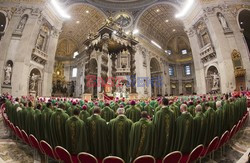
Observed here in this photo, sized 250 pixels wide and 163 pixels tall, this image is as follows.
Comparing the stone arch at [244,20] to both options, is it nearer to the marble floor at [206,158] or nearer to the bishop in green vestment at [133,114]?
the marble floor at [206,158]

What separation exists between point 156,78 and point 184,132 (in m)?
24.0

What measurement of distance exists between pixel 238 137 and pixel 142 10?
20.8 metres

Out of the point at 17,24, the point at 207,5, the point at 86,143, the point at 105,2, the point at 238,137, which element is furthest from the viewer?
the point at 105,2

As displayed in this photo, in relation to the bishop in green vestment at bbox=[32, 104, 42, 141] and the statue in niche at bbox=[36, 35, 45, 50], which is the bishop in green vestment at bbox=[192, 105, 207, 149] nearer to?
the bishop in green vestment at bbox=[32, 104, 42, 141]

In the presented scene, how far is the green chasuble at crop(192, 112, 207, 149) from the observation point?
2.67 metres

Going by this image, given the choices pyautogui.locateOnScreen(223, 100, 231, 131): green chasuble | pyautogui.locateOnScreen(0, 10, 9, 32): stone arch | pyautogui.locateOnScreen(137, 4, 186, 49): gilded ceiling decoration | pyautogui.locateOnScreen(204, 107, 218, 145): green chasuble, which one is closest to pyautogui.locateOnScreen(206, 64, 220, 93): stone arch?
pyautogui.locateOnScreen(137, 4, 186, 49): gilded ceiling decoration

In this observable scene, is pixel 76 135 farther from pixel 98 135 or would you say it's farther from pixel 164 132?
pixel 164 132

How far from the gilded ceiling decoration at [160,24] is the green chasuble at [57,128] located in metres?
21.1

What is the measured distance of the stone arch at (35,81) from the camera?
14188 millimetres

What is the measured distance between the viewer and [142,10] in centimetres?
2084

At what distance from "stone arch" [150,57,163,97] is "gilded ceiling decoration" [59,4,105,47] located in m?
11.9

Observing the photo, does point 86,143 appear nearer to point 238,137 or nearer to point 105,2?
point 238,137

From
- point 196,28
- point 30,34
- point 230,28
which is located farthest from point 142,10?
point 30,34

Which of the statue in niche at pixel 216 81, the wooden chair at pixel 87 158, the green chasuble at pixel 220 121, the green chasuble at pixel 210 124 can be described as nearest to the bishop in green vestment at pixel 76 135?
the wooden chair at pixel 87 158
